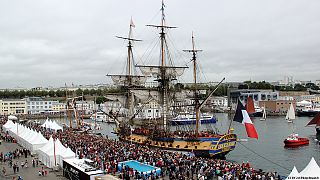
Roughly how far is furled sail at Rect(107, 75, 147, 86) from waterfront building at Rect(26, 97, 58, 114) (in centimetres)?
9176

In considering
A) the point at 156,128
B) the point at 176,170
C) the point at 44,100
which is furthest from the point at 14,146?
the point at 44,100

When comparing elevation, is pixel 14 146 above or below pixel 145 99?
below

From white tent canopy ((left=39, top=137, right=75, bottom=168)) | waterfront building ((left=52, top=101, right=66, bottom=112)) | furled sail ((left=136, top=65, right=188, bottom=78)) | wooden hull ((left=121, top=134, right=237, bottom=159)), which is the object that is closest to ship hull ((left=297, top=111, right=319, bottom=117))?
furled sail ((left=136, top=65, right=188, bottom=78))

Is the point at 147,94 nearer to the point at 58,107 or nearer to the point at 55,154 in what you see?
the point at 55,154

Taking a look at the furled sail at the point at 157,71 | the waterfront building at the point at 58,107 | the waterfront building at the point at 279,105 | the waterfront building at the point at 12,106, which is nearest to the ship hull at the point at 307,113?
the waterfront building at the point at 279,105

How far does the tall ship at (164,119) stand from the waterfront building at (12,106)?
9018 centimetres

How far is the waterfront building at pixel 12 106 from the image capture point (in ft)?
461

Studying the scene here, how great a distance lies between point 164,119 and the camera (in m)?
51.5

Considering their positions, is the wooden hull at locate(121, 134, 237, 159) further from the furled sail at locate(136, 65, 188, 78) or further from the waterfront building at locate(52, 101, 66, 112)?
the waterfront building at locate(52, 101, 66, 112)

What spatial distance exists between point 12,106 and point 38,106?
10.4m

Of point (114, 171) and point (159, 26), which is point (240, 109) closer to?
point (114, 171)

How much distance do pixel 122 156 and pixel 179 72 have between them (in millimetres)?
26350

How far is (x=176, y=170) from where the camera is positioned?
26469mm

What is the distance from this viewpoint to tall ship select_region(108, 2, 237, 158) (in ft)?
132
